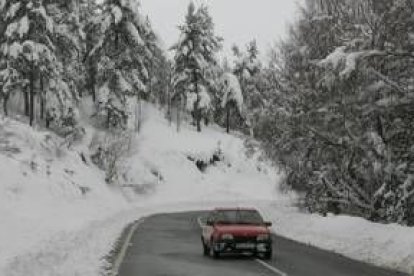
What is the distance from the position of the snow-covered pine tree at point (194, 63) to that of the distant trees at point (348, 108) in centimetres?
4393

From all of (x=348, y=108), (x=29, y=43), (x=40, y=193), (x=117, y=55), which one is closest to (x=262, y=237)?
(x=348, y=108)

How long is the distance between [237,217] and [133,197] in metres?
45.8

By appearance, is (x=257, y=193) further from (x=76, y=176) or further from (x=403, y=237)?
(x=403, y=237)

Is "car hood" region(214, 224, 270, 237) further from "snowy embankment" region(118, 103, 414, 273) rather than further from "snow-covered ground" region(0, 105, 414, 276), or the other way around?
"snowy embankment" region(118, 103, 414, 273)

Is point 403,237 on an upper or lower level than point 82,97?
lower

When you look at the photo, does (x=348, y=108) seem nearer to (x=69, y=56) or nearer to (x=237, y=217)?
(x=237, y=217)

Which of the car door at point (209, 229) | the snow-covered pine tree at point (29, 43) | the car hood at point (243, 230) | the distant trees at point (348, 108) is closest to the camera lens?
the distant trees at point (348, 108)

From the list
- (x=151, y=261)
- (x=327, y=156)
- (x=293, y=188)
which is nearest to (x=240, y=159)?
(x=293, y=188)

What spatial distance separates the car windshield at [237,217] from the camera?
21391mm

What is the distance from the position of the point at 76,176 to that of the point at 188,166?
87.3 feet

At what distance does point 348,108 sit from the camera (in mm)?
25500

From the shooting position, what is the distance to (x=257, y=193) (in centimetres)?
8169

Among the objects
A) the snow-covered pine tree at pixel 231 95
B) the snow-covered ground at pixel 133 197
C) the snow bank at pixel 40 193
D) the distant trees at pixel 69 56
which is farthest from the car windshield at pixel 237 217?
the snow-covered pine tree at pixel 231 95

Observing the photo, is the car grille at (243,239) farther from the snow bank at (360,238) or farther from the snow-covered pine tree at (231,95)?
the snow-covered pine tree at (231,95)
